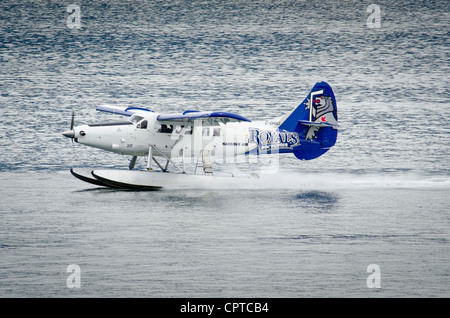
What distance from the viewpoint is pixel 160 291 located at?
49.8 ft

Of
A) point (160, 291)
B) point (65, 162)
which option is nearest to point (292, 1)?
point (65, 162)

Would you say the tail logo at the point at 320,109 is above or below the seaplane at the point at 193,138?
above

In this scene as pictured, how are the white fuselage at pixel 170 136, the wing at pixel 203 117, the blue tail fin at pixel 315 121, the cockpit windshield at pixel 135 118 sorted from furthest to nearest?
the blue tail fin at pixel 315 121, the cockpit windshield at pixel 135 118, the white fuselage at pixel 170 136, the wing at pixel 203 117

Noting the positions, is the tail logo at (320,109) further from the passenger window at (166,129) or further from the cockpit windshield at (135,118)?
the cockpit windshield at (135,118)

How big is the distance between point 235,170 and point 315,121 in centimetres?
518

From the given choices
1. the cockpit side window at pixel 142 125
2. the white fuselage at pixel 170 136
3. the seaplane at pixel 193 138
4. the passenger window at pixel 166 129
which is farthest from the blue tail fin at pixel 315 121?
the cockpit side window at pixel 142 125

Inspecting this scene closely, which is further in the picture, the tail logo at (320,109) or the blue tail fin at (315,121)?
the tail logo at (320,109)

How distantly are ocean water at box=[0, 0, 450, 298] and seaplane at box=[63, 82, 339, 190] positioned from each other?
66 cm

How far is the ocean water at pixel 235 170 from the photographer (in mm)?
16312

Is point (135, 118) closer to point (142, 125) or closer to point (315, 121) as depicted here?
point (142, 125)

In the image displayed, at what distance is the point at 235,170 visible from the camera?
29.9m

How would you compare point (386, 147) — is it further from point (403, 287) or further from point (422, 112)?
point (403, 287)

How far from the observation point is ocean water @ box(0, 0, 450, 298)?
642 inches
